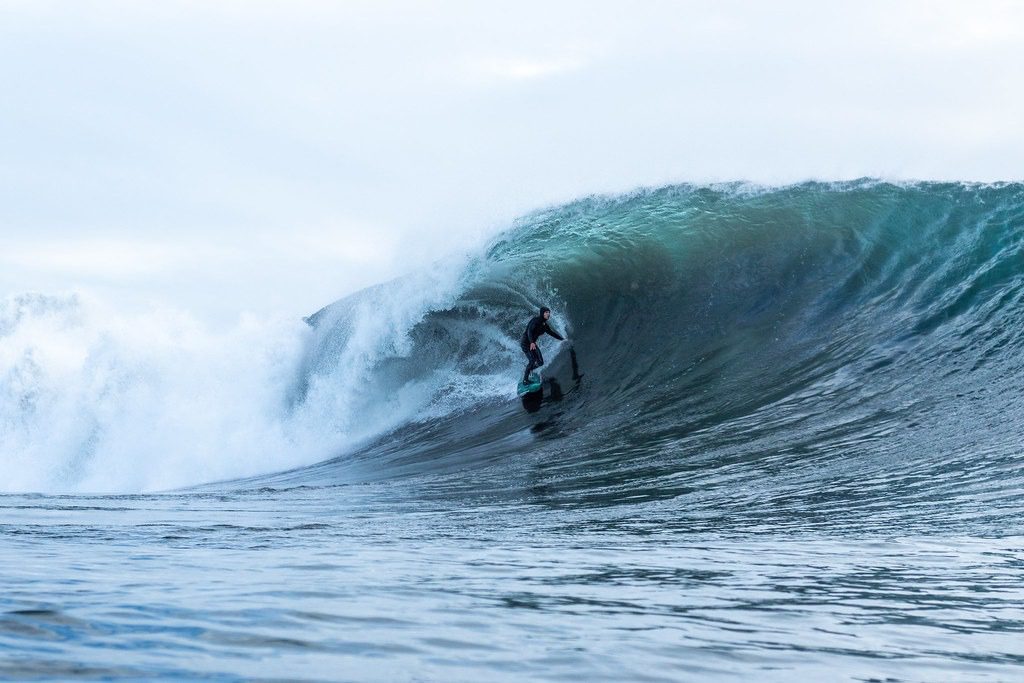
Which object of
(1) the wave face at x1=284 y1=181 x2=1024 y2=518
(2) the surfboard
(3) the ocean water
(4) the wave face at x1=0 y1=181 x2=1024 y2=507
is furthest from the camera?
(2) the surfboard

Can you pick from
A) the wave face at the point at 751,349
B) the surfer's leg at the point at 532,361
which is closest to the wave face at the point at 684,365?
the wave face at the point at 751,349

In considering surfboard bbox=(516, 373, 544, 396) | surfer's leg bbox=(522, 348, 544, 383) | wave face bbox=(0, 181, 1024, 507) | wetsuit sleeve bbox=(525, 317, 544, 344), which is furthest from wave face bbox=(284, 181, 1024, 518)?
wetsuit sleeve bbox=(525, 317, 544, 344)

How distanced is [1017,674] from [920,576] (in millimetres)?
1611

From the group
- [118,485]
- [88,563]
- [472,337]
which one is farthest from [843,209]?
[88,563]

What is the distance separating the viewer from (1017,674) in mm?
3217

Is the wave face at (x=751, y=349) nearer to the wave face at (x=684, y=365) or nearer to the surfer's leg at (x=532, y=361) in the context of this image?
the wave face at (x=684, y=365)

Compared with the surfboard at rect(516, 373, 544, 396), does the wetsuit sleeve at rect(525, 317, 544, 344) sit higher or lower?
higher

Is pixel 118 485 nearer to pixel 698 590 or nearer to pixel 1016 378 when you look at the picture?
pixel 1016 378

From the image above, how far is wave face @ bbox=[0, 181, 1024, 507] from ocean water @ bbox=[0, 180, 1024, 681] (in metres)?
0.06

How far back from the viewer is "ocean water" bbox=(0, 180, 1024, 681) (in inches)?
139

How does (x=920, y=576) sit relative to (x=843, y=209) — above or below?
below

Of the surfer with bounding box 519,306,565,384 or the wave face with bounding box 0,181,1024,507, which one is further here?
the surfer with bounding box 519,306,565,384

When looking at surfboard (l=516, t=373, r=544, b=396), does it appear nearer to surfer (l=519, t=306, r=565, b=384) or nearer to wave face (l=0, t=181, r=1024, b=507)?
surfer (l=519, t=306, r=565, b=384)

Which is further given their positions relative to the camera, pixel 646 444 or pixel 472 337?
pixel 472 337
